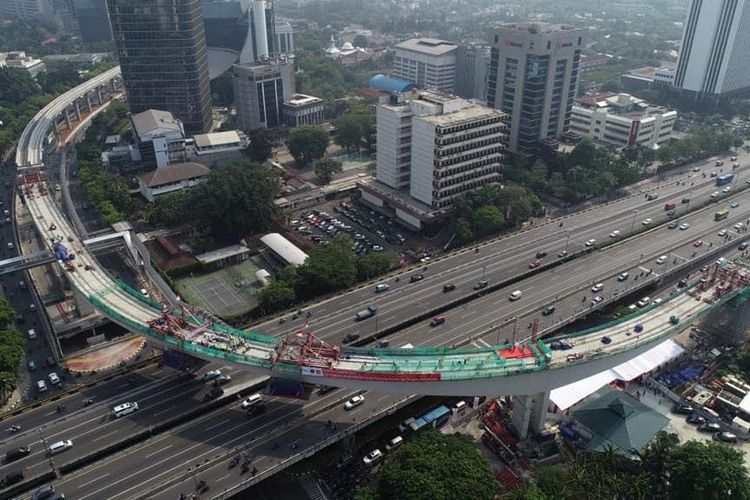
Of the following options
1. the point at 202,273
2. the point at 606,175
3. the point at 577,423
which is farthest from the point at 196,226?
the point at 606,175

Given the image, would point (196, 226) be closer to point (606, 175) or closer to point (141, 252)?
point (141, 252)

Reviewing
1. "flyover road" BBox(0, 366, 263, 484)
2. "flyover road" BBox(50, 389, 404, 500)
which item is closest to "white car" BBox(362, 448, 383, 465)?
"flyover road" BBox(50, 389, 404, 500)

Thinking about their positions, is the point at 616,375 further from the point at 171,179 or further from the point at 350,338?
the point at 171,179

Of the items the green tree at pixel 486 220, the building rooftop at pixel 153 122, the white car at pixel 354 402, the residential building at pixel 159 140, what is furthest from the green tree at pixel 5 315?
the green tree at pixel 486 220

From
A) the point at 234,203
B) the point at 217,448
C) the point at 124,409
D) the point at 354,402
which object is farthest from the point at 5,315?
the point at 354,402

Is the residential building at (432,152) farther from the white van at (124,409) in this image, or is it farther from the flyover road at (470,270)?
the white van at (124,409)

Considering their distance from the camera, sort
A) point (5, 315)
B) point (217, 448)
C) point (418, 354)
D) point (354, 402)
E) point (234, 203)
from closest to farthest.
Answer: point (217, 448), point (418, 354), point (354, 402), point (5, 315), point (234, 203)
